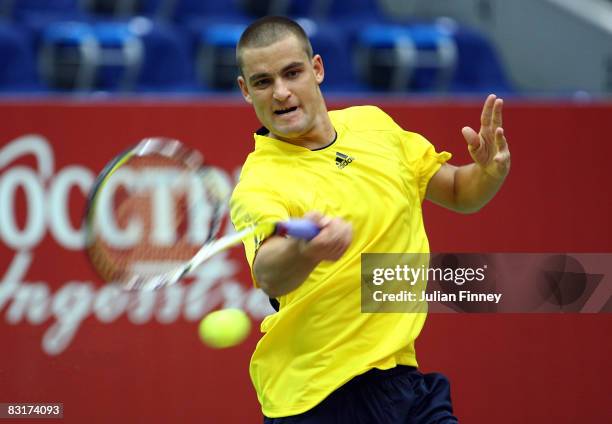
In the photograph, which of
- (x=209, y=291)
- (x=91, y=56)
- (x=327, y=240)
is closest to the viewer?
(x=327, y=240)

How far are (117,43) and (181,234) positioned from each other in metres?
2.78

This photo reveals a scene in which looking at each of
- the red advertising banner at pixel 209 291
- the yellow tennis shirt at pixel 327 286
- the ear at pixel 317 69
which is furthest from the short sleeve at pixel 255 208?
the red advertising banner at pixel 209 291

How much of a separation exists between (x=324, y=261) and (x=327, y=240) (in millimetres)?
440

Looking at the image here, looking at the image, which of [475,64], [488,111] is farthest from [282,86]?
[475,64]

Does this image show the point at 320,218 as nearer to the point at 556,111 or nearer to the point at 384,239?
the point at 384,239

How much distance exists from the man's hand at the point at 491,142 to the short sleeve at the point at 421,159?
0.58ft

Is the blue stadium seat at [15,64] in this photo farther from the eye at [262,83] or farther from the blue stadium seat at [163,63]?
the eye at [262,83]

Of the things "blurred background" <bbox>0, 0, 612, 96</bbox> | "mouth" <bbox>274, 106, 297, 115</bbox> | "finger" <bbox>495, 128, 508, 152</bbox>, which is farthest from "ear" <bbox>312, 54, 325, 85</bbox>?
"blurred background" <bbox>0, 0, 612, 96</bbox>

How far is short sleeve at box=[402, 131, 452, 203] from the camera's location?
13.4 ft

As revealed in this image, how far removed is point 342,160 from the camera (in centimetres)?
388

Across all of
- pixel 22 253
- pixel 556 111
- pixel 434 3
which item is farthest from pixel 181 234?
pixel 434 3

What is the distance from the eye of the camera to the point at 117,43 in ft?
27.5

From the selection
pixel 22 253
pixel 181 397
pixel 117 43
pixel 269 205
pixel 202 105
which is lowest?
pixel 181 397

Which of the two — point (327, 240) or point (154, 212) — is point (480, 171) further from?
point (154, 212)
